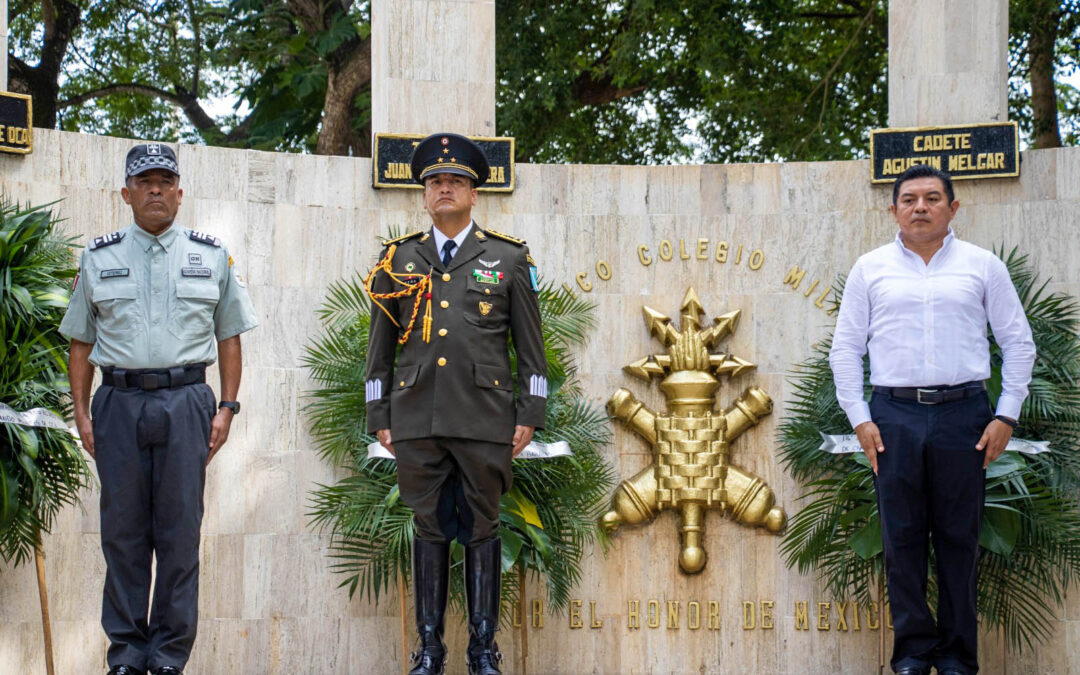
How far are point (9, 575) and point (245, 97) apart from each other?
31.0ft

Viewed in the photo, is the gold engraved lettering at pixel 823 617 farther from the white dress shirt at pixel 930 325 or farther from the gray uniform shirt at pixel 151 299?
the gray uniform shirt at pixel 151 299

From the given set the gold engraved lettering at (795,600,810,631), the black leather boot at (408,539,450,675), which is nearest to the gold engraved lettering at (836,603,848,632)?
the gold engraved lettering at (795,600,810,631)

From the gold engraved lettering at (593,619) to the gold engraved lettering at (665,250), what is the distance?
177cm

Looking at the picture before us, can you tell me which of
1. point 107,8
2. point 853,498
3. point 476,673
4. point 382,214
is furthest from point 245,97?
point 476,673

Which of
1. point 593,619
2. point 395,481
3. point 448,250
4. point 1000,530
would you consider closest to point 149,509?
point 448,250

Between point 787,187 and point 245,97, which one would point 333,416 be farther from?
point 245,97

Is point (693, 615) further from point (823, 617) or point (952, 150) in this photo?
point (952, 150)

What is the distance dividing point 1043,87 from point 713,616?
24.7 feet

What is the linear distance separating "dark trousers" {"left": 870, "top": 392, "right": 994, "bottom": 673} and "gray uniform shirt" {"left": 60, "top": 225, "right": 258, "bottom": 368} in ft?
7.46

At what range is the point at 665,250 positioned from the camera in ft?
22.9

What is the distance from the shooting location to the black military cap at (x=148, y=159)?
4.46 meters

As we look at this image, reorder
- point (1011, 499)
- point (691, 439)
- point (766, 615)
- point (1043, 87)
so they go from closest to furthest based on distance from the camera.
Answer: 1. point (1011, 499)
2. point (766, 615)
3. point (691, 439)
4. point (1043, 87)

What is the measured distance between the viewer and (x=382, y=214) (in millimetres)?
6887

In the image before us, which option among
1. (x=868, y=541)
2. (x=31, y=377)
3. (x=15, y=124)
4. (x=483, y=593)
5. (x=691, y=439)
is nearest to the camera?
(x=483, y=593)
